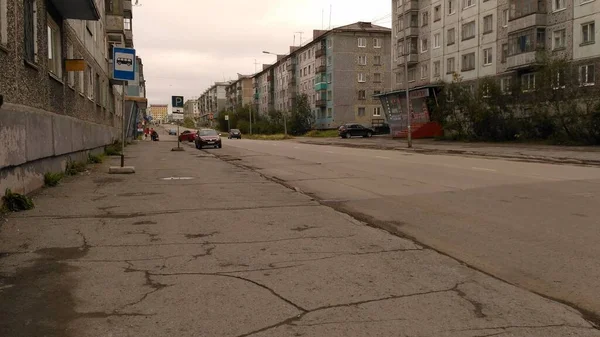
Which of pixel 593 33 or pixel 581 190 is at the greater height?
pixel 593 33

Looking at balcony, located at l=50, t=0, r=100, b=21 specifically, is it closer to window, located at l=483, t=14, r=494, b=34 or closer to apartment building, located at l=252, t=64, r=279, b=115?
window, located at l=483, t=14, r=494, b=34

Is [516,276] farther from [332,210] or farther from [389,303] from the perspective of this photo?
[332,210]

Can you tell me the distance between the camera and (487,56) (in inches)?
1941

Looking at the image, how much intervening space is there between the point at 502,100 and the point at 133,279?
3858cm

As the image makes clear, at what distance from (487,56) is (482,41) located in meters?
1.51

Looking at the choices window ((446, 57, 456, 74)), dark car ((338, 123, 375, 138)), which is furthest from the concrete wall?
dark car ((338, 123, 375, 138))

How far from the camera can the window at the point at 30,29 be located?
11.5 m

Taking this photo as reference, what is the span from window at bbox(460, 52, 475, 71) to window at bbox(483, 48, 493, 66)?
150cm

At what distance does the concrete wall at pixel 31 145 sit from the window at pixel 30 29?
122 cm

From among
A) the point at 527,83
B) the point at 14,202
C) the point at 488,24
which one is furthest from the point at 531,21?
the point at 14,202

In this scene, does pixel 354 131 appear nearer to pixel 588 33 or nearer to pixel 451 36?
pixel 451 36

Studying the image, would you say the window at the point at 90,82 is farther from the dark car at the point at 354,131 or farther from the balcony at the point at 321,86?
the balcony at the point at 321,86

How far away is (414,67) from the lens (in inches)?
2458

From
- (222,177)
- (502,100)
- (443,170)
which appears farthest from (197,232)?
(502,100)
